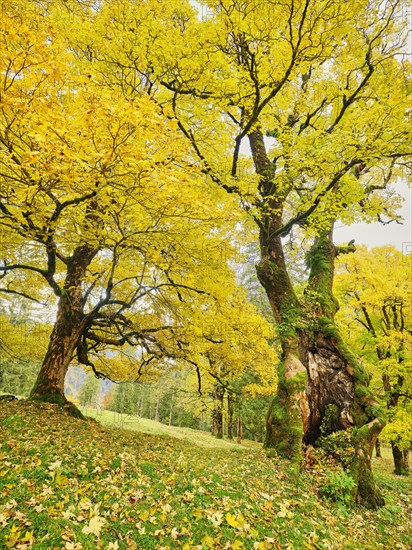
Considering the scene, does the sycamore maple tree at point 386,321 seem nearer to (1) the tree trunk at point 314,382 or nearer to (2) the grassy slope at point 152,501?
(1) the tree trunk at point 314,382

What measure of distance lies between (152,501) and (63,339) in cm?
548

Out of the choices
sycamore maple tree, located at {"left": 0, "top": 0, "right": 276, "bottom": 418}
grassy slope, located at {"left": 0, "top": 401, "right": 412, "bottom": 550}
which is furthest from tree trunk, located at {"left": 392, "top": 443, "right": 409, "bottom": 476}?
sycamore maple tree, located at {"left": 0, "top": 0, "right": 276, "bottom": 418}

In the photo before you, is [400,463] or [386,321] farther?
[386,321]

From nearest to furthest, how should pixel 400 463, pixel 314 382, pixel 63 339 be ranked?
pixel 314 382 → pixel 63 339 → pixel 400 463

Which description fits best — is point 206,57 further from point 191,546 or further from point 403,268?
point 403,268

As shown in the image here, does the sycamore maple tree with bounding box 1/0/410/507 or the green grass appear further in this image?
the green grass

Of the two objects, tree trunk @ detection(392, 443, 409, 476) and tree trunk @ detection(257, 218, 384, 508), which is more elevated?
tree trunk @ detection(257, 218, 384, 508)

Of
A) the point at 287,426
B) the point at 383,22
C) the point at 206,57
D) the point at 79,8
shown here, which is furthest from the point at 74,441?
the point at 383,22

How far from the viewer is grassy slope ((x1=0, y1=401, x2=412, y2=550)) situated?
3041 mm

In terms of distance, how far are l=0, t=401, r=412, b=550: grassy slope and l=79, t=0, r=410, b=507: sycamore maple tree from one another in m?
1.22

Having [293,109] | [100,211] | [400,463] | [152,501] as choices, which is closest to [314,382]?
[152,501]

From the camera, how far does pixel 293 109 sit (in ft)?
29.7

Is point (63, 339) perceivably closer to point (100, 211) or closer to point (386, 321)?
point (100, 211)

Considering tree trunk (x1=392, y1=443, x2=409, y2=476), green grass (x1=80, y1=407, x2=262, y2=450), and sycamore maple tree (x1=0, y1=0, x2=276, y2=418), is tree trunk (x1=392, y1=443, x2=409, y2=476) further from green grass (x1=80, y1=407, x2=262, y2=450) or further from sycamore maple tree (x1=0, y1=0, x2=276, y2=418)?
sycamore maple tree (x1=0, y1=0, x2=276, y2=418)
